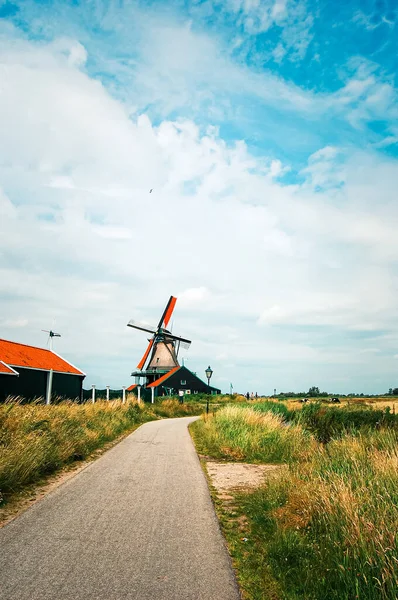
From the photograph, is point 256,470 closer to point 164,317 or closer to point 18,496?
point 18,496

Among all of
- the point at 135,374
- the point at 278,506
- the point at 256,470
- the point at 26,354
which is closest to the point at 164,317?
the point at 135,374

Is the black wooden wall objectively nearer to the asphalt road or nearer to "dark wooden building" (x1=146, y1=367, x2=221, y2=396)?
the asphalt road

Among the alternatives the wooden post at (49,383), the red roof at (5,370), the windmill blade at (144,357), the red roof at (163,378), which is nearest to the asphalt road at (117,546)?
the red roof at (5,370)

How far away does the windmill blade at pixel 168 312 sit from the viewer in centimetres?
6712

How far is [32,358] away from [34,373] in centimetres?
198

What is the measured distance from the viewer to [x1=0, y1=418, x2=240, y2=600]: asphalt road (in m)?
4.14

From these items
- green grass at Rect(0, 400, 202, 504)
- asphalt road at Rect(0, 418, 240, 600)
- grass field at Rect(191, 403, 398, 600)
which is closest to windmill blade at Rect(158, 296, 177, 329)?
green grass at Rect(0, 400, 202, 504)

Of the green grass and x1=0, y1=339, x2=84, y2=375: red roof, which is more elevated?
x1=0, y1=339, x2=84, y2=375: red roof

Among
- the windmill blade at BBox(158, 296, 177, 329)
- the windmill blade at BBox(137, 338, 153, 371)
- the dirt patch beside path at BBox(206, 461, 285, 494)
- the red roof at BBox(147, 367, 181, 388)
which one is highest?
the windmill blade at BBox(158, 296, 177, 329)

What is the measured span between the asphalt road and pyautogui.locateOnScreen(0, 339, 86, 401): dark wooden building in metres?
20.9

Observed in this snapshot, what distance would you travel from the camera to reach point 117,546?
17.1 ft

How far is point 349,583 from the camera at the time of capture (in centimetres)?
401

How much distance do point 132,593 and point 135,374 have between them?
204 feet

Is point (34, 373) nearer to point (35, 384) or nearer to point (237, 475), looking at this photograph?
point (35, 384)
